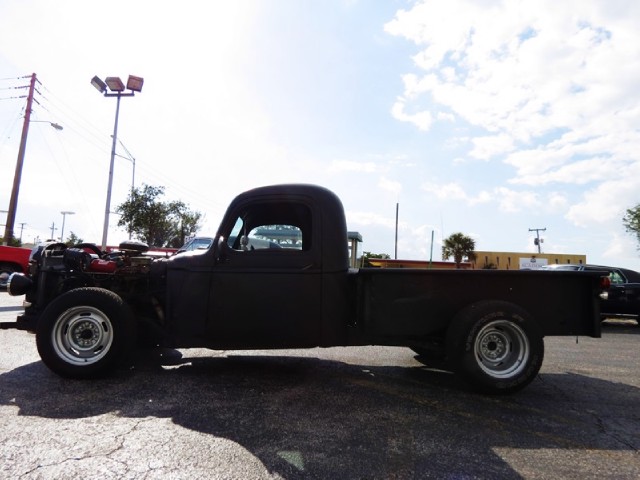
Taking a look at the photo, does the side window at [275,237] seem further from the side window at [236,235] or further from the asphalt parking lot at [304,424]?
the asphalt parking lot at [304,424]

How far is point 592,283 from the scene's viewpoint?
13.7ft

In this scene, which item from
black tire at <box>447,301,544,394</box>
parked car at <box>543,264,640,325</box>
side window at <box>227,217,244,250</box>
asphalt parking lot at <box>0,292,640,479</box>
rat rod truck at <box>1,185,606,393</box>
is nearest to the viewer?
asphalt parking lot at <box>0,292,640,479</box>

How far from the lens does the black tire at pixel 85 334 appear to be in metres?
4.00

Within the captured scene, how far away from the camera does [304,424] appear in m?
3.06

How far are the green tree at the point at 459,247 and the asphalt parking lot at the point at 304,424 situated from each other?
3910 cm

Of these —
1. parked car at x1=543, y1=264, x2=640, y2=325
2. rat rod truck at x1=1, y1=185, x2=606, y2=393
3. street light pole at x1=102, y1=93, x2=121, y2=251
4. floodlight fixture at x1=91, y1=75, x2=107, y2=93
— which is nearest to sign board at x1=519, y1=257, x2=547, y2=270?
parked car at x1=543, y1=264, x2=640, y2=325

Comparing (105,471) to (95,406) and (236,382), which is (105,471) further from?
(236,382)

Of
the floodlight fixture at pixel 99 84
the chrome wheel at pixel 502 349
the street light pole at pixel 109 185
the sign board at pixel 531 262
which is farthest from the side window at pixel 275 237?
the sign board at pixel 531 262

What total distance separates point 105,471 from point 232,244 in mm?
2359

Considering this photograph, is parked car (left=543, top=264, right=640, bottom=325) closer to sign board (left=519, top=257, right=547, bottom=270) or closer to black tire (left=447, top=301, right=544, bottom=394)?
black tire (left=447, top=301, right=544, bottom=394)

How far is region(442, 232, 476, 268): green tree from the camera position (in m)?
42.5

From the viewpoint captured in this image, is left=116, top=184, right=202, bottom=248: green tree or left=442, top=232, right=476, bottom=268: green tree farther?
left=442, top=232, right=476, bottom=268: green tree

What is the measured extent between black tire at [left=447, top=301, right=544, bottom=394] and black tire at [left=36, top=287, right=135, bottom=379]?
3.21 meters

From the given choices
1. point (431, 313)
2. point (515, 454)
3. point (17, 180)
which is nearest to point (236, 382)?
point (431, 313)
